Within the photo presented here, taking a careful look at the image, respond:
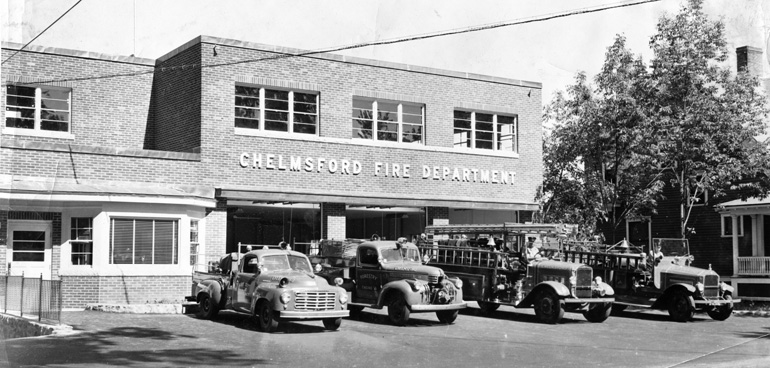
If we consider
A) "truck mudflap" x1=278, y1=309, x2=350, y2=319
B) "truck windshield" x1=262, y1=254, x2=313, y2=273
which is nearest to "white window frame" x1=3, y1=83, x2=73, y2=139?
"truck windshield" x1=262, y1=254, x2=313, y2=273

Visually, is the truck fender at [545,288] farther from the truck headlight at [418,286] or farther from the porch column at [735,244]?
the porch column at [735,244]

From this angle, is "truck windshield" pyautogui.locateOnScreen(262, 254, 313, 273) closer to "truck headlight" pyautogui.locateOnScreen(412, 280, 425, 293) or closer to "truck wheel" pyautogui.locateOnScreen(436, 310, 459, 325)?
"truck headlight" pyautogui.locateOnScreen(412, 280, 425, 293)

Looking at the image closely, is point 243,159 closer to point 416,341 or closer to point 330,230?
point 330,230

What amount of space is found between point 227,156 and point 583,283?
426 inches

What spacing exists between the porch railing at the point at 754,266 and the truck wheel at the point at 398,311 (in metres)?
21.3

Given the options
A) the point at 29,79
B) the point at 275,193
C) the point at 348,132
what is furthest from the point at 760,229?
the point at 29,79

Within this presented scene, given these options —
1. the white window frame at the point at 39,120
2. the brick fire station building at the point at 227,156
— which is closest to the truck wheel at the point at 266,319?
the brick fire station building at the point at 227,156

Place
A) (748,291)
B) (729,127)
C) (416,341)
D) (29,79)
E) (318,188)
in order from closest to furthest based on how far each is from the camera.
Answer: (416,341)
(29,79)
(318,188)
(729,127)
(748,291)

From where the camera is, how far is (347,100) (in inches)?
1076

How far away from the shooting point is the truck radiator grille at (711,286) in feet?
74.1

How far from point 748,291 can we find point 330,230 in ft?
62.6

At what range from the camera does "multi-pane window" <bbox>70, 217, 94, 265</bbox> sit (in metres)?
21.7

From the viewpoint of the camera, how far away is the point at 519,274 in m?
21.4

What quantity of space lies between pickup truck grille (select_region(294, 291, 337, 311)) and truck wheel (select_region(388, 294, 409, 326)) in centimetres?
211
